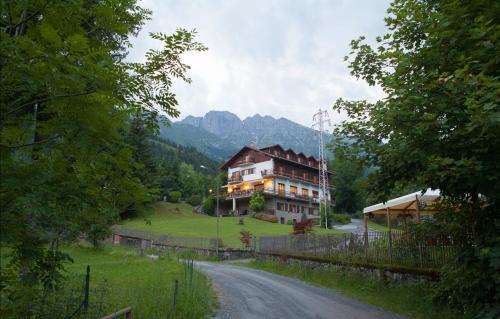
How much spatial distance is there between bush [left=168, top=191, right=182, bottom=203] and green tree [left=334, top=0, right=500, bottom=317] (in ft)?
215

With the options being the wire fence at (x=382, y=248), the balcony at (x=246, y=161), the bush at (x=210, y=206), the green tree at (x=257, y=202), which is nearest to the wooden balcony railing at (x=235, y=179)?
the balcony at (x=246, y=161)

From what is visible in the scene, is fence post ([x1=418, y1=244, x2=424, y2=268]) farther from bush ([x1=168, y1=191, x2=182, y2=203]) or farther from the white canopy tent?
bush ([x1=168, y1=191, x2=182, y2=203])


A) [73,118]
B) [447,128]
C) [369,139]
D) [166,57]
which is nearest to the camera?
[73,118]

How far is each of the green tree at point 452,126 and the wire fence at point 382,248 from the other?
2.23 meters

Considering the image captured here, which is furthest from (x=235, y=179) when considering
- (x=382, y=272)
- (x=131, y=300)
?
(x=131, y=300)

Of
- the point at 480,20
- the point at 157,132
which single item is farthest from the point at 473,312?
the point at 157,132

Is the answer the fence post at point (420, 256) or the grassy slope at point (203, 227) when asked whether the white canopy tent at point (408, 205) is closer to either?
the fence post at point (420, 256)

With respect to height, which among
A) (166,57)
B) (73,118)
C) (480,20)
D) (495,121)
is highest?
(480,20)

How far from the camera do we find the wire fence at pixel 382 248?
1383 cm

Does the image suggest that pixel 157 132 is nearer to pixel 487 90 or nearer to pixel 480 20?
pixel 487 90

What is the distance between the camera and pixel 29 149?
11.6ft

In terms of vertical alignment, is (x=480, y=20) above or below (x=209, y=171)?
below

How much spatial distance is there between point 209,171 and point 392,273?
113 m

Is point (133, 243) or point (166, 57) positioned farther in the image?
point (133, 243)
